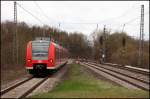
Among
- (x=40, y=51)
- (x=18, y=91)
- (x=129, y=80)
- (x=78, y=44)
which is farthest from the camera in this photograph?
(x=78, y=44)

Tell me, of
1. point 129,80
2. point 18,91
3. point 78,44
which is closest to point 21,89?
point 18,91

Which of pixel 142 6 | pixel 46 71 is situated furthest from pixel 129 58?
pixel 46 71

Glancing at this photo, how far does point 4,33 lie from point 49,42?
4164cm

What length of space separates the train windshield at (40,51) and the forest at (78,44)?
4486 mm

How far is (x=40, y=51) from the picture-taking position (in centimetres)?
3294

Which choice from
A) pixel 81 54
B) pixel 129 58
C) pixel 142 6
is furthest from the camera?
pixel 81 54

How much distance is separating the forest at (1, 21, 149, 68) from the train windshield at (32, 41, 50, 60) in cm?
449

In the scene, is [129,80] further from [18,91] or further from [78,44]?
[78,44]

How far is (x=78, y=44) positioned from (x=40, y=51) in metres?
108

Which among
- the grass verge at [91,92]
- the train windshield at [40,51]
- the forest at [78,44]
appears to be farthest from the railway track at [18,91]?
→ the forest at [78,44]

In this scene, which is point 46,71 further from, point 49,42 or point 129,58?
point 129,58

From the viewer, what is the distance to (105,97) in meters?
13.9

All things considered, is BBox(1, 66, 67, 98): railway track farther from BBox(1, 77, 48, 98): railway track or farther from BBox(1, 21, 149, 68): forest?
BBox(1, 21, 149, 68): forest

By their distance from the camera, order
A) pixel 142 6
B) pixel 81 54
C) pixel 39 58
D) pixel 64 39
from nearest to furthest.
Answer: pixel 39 58 → pixel 142 6 → pixel 64 39 → pixel 81 54
